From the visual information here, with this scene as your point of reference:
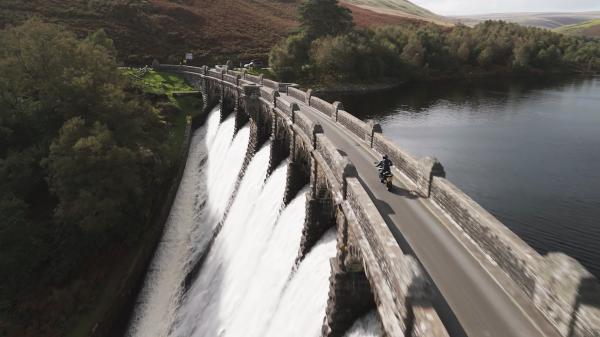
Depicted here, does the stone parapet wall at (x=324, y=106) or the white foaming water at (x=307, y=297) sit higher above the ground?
the stone parapet wall at (x=324, y=106)

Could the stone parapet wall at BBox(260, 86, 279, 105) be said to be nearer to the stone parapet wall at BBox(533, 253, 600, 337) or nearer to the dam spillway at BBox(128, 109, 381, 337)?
the dam spillway at BBox(128, 109, 381, 337)

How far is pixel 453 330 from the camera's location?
11.4 meters

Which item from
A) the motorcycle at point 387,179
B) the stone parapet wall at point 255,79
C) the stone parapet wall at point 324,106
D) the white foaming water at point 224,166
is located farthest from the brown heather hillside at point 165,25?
the motorcycle at point 387,179

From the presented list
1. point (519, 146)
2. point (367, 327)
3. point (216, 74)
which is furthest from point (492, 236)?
point (216, 74)

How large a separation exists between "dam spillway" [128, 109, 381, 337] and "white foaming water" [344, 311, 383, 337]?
0.05 metres

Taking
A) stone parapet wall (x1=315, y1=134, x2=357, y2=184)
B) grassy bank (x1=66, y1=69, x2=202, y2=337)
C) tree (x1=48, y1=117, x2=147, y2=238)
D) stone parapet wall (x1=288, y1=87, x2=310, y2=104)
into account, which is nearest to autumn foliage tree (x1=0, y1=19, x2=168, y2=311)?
tree (x1=48, y1=117, x2=147, y2=238)

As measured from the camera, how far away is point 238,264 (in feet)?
95.3

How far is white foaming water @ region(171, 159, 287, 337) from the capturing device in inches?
1058

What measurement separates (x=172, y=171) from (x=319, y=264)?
35634mm

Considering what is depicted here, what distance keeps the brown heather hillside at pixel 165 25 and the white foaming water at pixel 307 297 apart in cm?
9688

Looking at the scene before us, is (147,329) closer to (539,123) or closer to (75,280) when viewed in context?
(75,280)

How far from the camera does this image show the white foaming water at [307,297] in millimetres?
17766

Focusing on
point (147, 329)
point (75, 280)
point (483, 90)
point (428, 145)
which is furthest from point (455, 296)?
point (483, 90)

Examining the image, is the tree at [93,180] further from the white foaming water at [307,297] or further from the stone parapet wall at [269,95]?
the white foaming water at [307,297]
